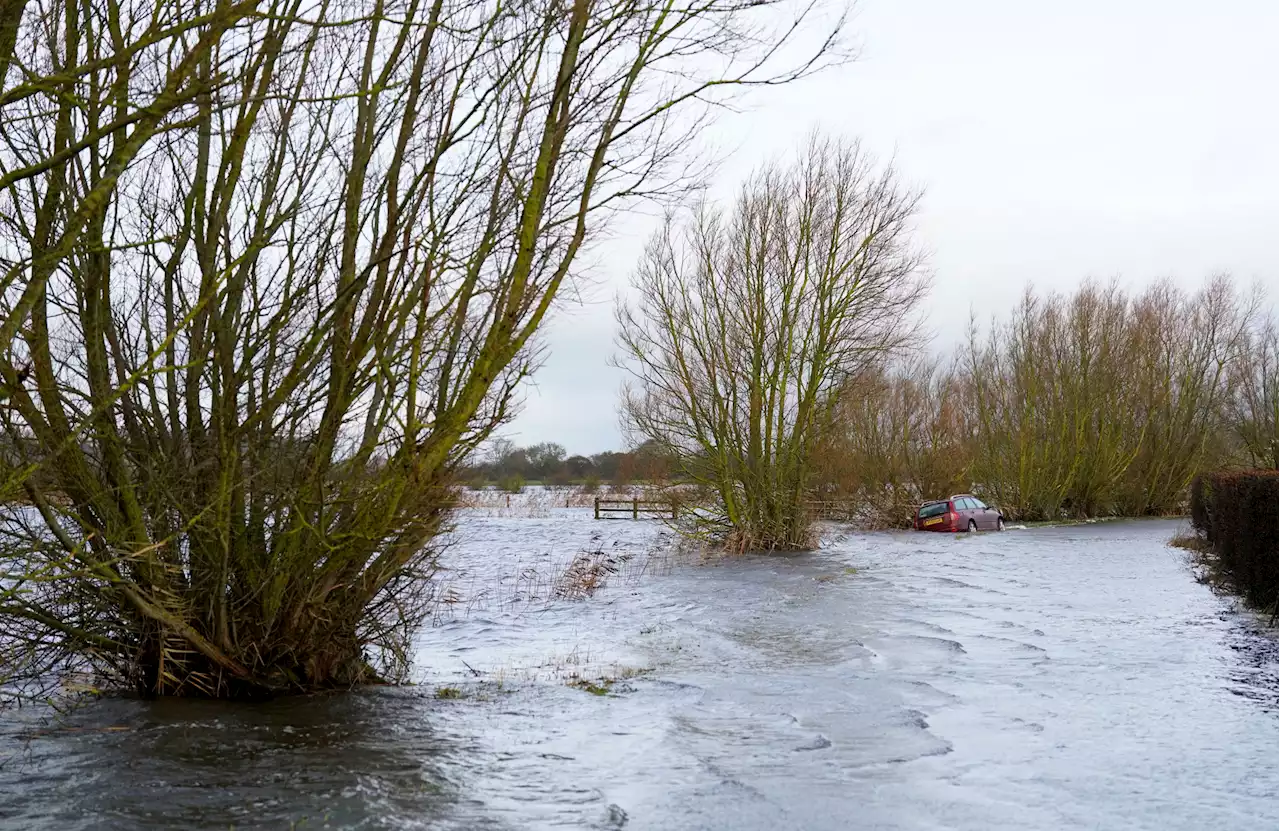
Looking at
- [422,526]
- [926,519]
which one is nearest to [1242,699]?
[422,526]

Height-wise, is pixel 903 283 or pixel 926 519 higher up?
pixel 903 283

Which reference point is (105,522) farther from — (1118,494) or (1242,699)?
(1118,494)

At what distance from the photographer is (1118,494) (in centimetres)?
4756

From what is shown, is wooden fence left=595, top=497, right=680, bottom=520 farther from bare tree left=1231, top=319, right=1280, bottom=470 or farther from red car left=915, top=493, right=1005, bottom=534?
bare tree left=1231, top=319, right=1280, bottom=470

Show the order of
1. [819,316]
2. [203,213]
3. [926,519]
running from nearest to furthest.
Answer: [203,213] < [819,316] < [926,519]

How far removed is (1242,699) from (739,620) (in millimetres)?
6790

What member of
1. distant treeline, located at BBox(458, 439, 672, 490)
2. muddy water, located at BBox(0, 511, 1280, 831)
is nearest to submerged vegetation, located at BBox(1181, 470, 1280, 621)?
muddy water, located at BBox(0, 511, 1280, 831)

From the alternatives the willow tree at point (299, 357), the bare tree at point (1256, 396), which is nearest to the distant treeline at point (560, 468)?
the willow tree at point (299, 357)

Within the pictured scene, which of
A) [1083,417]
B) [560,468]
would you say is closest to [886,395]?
[1083,417]

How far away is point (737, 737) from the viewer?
796cm

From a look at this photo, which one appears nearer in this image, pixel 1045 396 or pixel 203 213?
pixel 203 213

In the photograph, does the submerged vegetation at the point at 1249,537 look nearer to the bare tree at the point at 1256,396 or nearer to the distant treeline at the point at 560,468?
the distant treeline at the point at 560,468

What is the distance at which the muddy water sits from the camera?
20.0ft

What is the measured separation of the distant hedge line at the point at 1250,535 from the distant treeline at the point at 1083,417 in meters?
23.5
